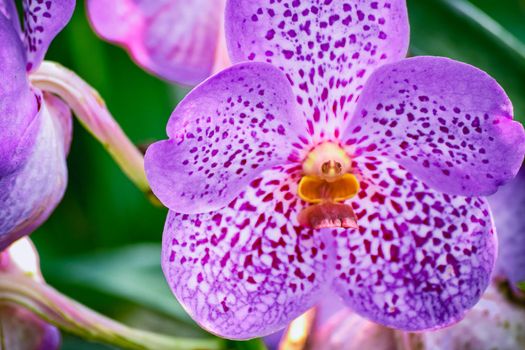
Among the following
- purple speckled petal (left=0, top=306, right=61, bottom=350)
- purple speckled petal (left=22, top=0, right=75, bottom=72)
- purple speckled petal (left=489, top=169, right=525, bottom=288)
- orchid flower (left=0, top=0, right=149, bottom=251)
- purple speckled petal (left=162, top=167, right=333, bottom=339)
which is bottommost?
purple speckled petal (left=0, top=306, right=61, bottom=350)

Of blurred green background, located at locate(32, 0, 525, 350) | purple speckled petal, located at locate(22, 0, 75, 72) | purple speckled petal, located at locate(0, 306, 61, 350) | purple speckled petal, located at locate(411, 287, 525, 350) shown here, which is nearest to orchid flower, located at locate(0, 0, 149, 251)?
purple speckled petal, located at locate(22, 0, 75, 72)

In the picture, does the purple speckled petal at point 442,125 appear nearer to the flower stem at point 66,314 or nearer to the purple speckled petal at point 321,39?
A: the purple speckled petal at point 321,39

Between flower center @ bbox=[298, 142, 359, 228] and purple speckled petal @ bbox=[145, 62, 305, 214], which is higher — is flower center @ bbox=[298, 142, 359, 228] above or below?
below

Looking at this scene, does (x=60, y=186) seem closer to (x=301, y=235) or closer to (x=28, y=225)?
(x=28, y=225)

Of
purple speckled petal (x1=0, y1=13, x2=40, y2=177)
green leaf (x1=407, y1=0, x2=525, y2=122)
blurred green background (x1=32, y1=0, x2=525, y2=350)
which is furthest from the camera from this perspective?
blurred green background (x1=32, y1=0, x2=525, y2=350)

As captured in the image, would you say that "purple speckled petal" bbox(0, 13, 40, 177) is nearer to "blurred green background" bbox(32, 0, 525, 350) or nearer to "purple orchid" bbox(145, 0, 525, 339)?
"purple orchid" bbox(145, 0, 525, 339)

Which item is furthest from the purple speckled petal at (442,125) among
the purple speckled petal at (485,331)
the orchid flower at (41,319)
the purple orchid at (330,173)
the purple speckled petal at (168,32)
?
the purple speckled petal at (168,32)
